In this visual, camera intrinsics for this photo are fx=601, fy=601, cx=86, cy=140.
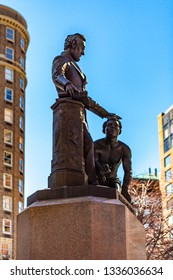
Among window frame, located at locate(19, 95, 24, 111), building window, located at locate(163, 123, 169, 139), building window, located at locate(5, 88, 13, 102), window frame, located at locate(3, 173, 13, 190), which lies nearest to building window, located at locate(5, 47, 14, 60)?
building window, located at locate(5, 88, 13, 102)

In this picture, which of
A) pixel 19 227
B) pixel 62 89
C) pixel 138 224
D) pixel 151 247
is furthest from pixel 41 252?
pixel 151 247

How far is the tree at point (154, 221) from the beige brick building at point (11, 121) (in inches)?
831

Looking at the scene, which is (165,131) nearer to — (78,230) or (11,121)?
(11,121)

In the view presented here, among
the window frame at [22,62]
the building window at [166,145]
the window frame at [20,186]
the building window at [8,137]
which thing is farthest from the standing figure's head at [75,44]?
the building window at [166,145]

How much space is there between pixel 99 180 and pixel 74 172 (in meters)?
1.03

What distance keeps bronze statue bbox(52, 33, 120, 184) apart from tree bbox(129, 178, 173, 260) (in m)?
22.2

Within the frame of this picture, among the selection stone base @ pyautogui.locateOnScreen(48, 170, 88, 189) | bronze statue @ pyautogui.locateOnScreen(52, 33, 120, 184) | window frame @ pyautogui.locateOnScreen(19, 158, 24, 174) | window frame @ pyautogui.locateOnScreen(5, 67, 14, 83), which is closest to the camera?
stone base @ pyautogui.locateOnScreen(48, 170, 88, 189)

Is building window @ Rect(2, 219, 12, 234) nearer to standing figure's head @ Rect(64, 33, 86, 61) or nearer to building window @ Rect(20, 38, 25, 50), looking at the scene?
building window @ Rect(20, 38, 25, 50)

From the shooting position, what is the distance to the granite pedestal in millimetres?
8141

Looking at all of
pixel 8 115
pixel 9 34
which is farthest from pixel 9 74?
pixel 8 115

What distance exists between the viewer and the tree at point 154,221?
3319 cm

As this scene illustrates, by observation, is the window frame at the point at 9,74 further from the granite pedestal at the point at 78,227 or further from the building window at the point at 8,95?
the granite pedestal at the point at 78,227

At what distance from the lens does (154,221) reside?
36.7m
